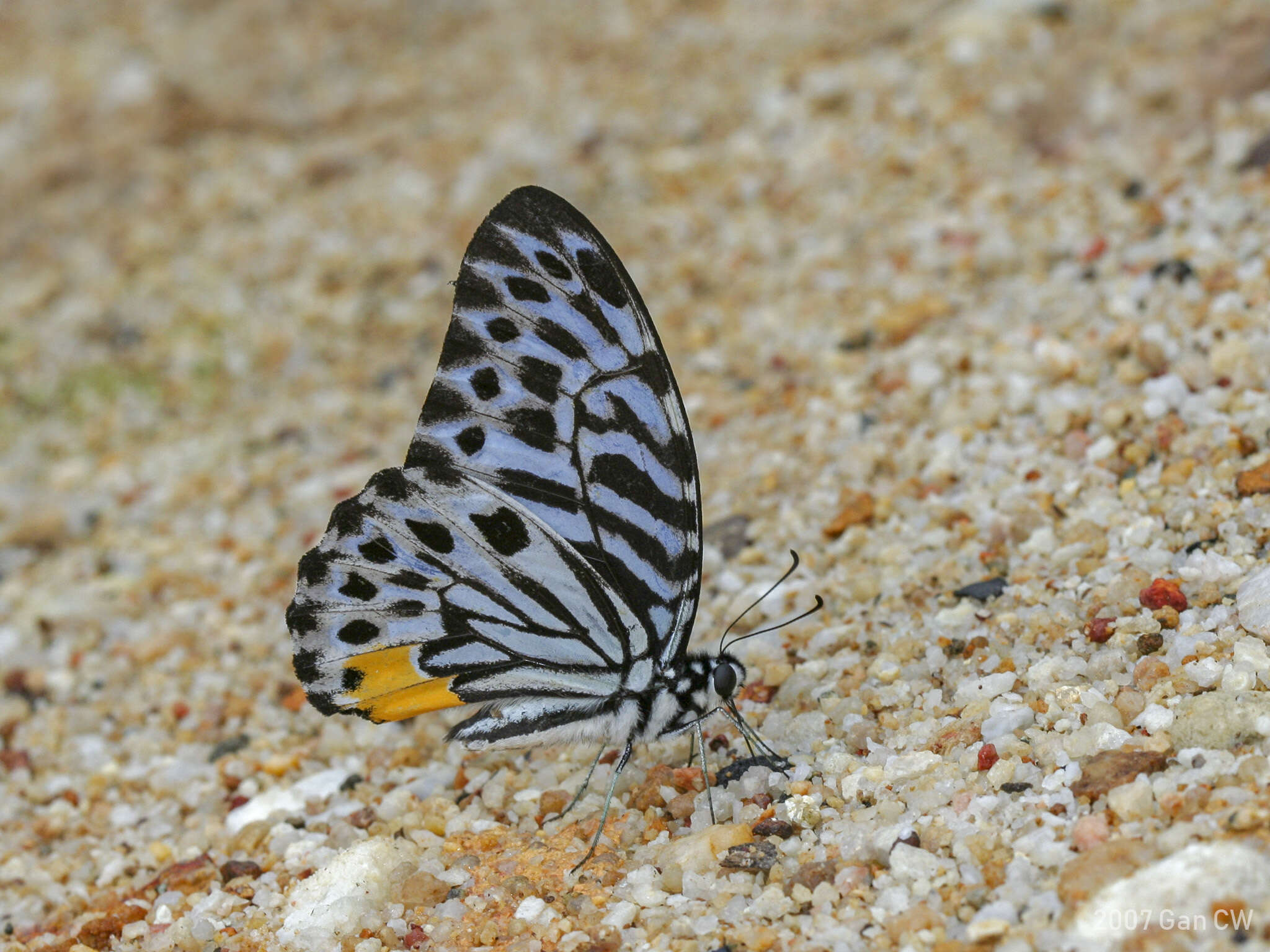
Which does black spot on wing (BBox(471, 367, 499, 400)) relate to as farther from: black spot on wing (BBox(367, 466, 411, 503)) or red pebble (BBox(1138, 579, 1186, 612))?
red pebble (BBox(1138, 579, 1186, 612))

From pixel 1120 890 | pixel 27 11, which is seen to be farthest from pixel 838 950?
pixel 27 11

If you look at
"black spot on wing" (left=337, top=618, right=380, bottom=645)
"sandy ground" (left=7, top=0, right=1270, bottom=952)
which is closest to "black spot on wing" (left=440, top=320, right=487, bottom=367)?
"black spot on wing" (left=337, top=618, right=380, bottom=645)

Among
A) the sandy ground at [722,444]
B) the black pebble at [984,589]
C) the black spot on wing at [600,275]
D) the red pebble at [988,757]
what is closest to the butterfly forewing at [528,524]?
the black spot on wing at [600,275]

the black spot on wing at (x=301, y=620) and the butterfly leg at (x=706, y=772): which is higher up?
the black spot on wing at (x=301, y=620)

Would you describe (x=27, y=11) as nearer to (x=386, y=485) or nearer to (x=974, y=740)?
(x=386, y=485)

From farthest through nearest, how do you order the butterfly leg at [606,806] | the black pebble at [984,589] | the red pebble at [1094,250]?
the red pebble at [1094,250] → the black pebble at [984,589] → the butterfly leg at [606,806]

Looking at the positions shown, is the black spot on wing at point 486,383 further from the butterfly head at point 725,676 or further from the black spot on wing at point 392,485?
the butterfly head at point 725,676
